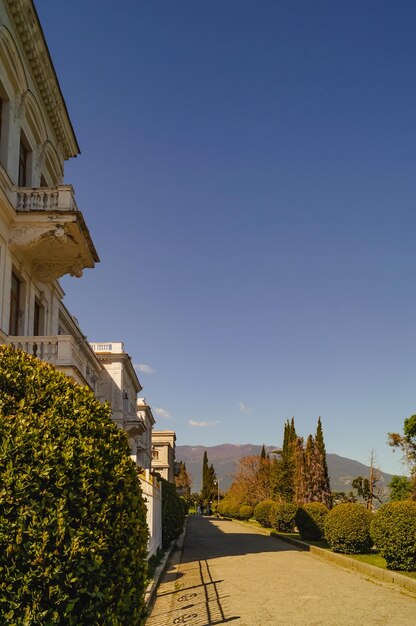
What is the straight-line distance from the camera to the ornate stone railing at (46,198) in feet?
45.0

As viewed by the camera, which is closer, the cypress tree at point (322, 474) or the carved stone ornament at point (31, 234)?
the carved stone ornament at point (31, 234)

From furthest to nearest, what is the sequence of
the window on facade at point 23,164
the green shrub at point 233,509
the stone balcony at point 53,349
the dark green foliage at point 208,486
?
the dark green foliage at point 208,486, the green shrub at point 233,509, the window on facade at point 23,164, the stone balcony at point 53,349

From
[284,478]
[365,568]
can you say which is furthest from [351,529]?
[284,478]

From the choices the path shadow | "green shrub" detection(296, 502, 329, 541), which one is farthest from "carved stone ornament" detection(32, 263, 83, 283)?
"green shrub" detection(296, 502, 329, 541)

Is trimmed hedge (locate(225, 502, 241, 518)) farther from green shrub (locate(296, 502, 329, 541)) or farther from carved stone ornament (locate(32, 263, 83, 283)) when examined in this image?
carved stone ornament (locate(32, 263, 83, 283))

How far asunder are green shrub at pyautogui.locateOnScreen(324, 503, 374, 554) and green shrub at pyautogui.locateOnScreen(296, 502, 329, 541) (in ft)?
17.8

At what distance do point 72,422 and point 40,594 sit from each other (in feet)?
3.54

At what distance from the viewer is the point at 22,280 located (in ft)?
49.3

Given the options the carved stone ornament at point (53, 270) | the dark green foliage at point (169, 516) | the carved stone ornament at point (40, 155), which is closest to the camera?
the carved stone ornament at point (53, 270)

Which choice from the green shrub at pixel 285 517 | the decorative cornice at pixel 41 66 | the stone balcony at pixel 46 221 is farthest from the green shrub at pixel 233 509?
the stone balcony at pixel 46 221

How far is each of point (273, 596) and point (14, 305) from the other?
825 centimetres

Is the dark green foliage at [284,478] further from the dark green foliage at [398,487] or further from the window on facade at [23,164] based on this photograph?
the window on facade at [23,164]

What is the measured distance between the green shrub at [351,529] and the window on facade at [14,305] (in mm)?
10658

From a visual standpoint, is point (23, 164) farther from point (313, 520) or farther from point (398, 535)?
point (313, 520)
